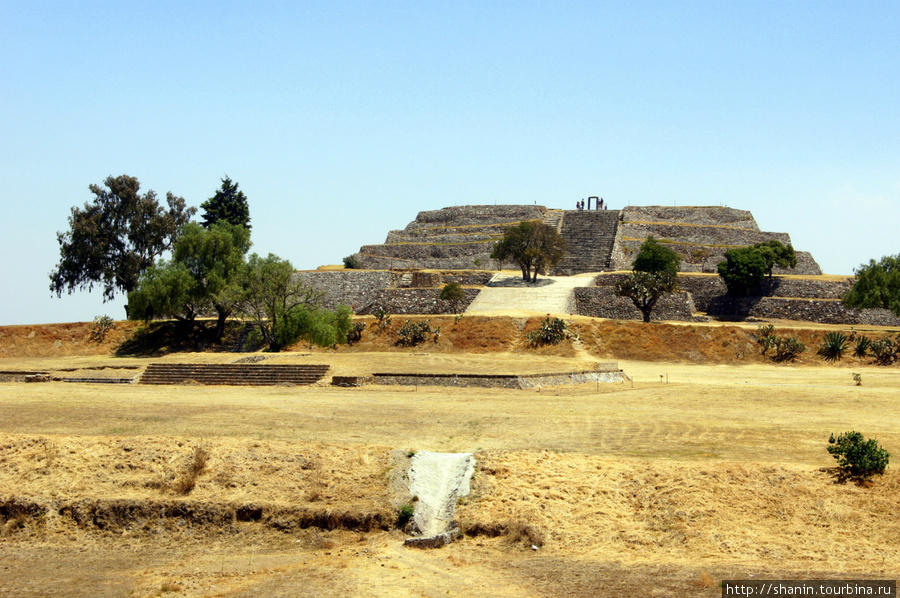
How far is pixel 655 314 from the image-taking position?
4609 centimetres

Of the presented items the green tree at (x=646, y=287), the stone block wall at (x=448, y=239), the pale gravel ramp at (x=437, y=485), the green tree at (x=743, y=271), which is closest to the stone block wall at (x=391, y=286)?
the stone block wall at (x=448, y=239)

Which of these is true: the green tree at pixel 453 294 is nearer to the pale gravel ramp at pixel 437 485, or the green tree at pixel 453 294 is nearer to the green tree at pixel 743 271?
the green tree at pixel 743 271

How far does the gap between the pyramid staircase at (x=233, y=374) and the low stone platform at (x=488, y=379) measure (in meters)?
3.17

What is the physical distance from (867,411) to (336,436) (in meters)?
14.5

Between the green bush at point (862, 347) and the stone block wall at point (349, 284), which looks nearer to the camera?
the green bush at point (862, 347)

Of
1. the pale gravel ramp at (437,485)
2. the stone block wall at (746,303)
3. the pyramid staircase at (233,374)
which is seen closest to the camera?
the pale gravel ramp at (437,485)

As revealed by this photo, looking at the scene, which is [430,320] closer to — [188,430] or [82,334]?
[82,334]

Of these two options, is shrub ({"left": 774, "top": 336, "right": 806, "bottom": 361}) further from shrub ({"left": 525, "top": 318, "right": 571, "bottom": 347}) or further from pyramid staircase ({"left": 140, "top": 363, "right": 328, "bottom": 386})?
pyramid staircase ({"left": 140, "top": 363, "right": 328, "bottom": 386})

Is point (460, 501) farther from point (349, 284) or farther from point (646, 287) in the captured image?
point (349, 284)

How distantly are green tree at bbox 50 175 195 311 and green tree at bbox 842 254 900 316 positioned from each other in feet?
133

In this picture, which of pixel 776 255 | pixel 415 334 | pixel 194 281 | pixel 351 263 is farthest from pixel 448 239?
pixel 776 255

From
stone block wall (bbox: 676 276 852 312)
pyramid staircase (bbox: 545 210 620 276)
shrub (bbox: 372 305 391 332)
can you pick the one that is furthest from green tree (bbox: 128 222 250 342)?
stone block wall (bbox: 676 276 852 312)

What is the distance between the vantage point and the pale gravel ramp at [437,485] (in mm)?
15234

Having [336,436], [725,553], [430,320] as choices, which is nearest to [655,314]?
[430,320]
